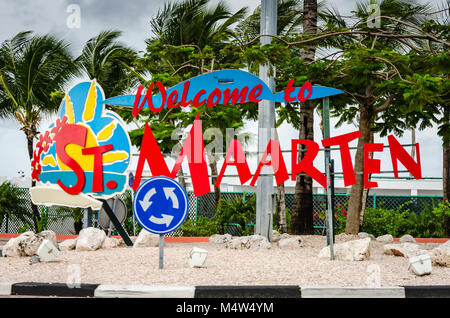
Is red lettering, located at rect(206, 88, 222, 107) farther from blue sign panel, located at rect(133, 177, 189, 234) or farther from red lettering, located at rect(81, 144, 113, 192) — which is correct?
blue sign panel, located at rect(133, 177, 189, 234)

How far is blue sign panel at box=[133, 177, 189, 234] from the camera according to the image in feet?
22.8

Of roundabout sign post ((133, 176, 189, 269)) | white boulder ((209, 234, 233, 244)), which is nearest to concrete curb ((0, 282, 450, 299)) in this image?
roundabout sign post ((133, 176, 189, 269))

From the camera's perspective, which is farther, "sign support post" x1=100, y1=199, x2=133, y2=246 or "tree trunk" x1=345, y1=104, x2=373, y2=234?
"tree trunk" x1=345, y1=104, x2=373, y2=234

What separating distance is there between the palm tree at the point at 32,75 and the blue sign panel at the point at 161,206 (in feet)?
37.0

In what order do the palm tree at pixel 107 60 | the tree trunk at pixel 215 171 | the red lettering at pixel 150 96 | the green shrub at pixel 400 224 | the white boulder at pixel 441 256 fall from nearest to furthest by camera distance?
1. the white boulder at pixel 441 256
2. the red lettering at pixel 150 96
3. the green shrub at pixel 400 224
4. the tree trunk at pixel 215 171
5. the palm tree at pixel 107 60

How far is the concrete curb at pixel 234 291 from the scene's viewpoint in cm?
549

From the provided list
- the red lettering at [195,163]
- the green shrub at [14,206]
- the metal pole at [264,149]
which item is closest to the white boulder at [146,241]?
the red lettering at [195,163]

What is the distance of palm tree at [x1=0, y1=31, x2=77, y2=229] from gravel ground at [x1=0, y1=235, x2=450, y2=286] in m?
9.83

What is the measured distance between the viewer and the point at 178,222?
6.97 meters

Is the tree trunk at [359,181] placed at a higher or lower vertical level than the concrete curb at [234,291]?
higher

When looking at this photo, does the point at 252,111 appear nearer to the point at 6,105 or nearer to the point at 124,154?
the point at 124,154

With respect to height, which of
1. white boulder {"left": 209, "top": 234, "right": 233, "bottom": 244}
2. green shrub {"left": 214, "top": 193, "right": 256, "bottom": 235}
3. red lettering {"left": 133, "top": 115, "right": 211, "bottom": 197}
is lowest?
white boulder {"left": 209, "top": 234, "right": 233, "bottom": 244}

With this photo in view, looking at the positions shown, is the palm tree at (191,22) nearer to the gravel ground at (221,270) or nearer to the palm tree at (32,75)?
the palm tree at (32,75)

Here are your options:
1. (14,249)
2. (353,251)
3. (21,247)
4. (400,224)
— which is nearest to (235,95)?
(353,251)
